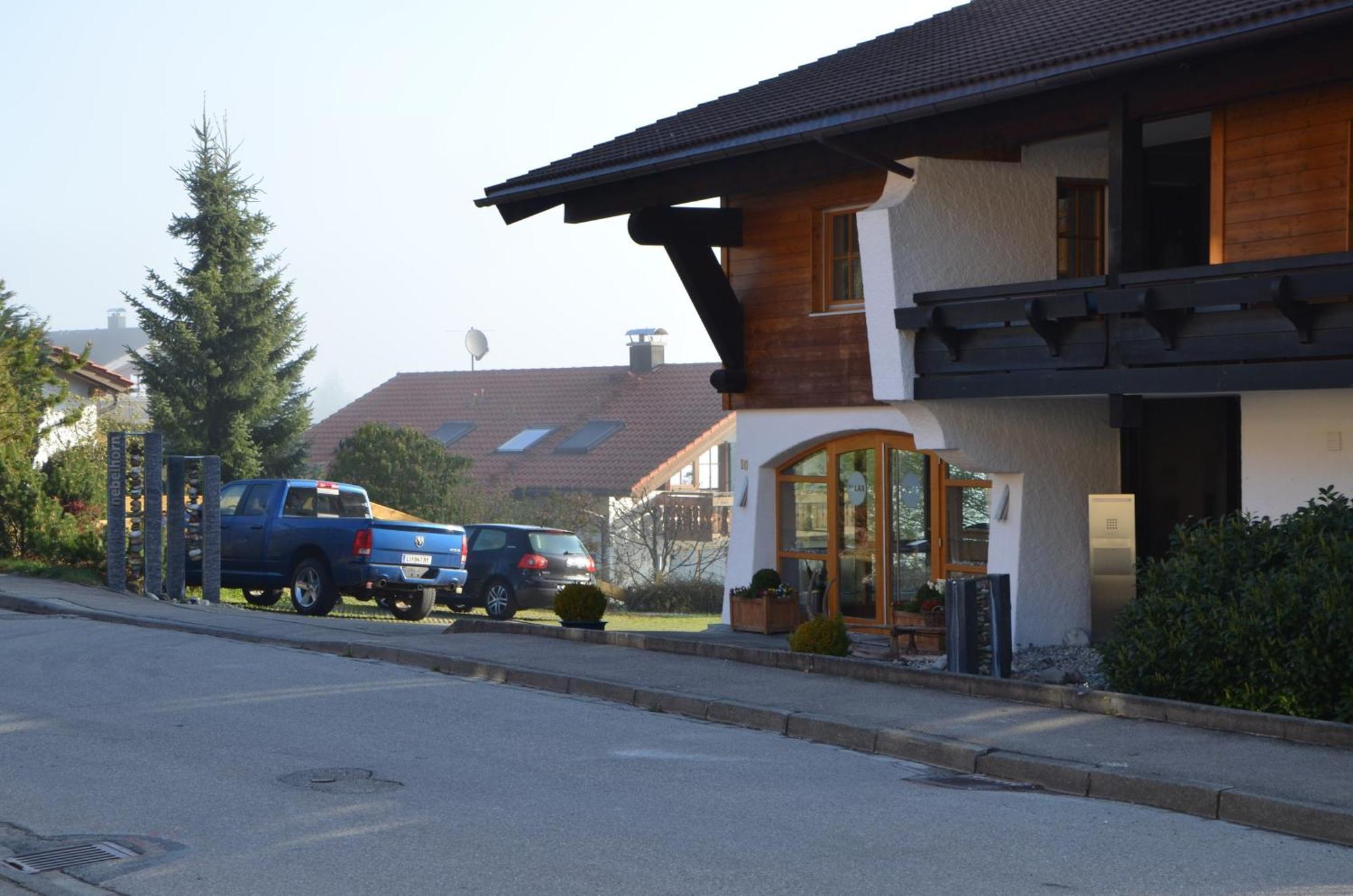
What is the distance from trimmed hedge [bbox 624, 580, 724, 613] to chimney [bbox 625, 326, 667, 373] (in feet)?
62.2

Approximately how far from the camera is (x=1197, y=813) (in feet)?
29.5

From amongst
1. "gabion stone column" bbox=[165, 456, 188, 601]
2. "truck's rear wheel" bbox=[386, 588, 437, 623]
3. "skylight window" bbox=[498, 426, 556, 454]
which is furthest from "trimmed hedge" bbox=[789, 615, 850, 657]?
"skylight window" bbox=[498, 426, 556, 454]

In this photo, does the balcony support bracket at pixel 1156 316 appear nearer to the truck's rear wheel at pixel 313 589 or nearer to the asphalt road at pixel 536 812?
→ the asphalt road at pixel 536 812

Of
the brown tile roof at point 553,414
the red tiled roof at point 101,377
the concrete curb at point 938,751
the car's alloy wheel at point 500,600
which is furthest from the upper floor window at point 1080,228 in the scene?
the red tiled roof at point 101,377

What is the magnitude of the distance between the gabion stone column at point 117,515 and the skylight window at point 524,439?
28.5m

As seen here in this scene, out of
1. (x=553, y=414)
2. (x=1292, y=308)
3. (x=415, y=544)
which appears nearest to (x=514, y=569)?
(x=415, y=544)

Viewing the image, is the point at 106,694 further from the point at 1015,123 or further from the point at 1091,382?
the point at 1015,123

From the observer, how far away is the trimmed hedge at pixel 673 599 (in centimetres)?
3675

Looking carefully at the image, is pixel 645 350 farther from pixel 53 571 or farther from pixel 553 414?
pixel 53 571

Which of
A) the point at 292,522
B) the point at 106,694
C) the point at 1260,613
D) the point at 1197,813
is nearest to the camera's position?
the point at 1197,813

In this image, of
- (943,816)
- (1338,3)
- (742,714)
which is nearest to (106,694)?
(742,714)

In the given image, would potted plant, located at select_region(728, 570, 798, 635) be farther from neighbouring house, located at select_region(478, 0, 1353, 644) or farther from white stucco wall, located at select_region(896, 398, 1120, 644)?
white stucco wall, located at select_region(896, 398, 1120, 644)

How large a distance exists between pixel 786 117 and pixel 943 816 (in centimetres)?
952

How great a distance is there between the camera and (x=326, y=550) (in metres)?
23.6
